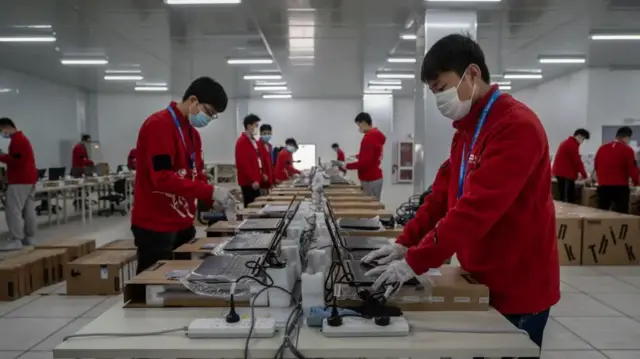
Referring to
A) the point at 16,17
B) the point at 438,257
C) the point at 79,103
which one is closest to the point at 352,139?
the point at 79,103

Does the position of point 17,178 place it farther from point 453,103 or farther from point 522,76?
point 522,76

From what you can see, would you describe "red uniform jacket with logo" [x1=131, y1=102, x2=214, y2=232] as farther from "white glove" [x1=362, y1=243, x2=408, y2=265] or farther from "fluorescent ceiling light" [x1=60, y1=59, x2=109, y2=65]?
"fluorescent ceiling light" [x1=60, y1=59, x2=109, y2=65]

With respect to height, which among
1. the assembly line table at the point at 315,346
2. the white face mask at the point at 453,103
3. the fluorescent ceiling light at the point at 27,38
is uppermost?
the fluorescent ceiling light at the point at 27,38

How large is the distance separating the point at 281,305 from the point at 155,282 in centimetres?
37

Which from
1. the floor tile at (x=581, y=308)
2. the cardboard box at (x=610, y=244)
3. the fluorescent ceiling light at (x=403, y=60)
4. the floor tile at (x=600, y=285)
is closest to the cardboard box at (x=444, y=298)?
the floor tile at (x=581, y=308)

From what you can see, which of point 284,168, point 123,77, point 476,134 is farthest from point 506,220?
point 123,77

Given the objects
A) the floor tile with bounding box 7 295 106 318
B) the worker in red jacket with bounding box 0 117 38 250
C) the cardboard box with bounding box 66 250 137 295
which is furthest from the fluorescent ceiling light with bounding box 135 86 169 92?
the floor tile with bounding box 7 295 106 318

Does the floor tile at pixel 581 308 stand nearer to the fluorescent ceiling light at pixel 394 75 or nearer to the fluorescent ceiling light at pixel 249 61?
the fluorescent ceiling light at pixel 249 61

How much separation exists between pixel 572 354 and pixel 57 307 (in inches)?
137

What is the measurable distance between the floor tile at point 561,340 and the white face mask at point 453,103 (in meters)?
2.02

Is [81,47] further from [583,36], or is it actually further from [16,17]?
[583,36]

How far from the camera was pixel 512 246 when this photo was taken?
128cm

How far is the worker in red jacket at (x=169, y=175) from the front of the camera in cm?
213

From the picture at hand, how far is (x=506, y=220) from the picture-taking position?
1.27 metres
